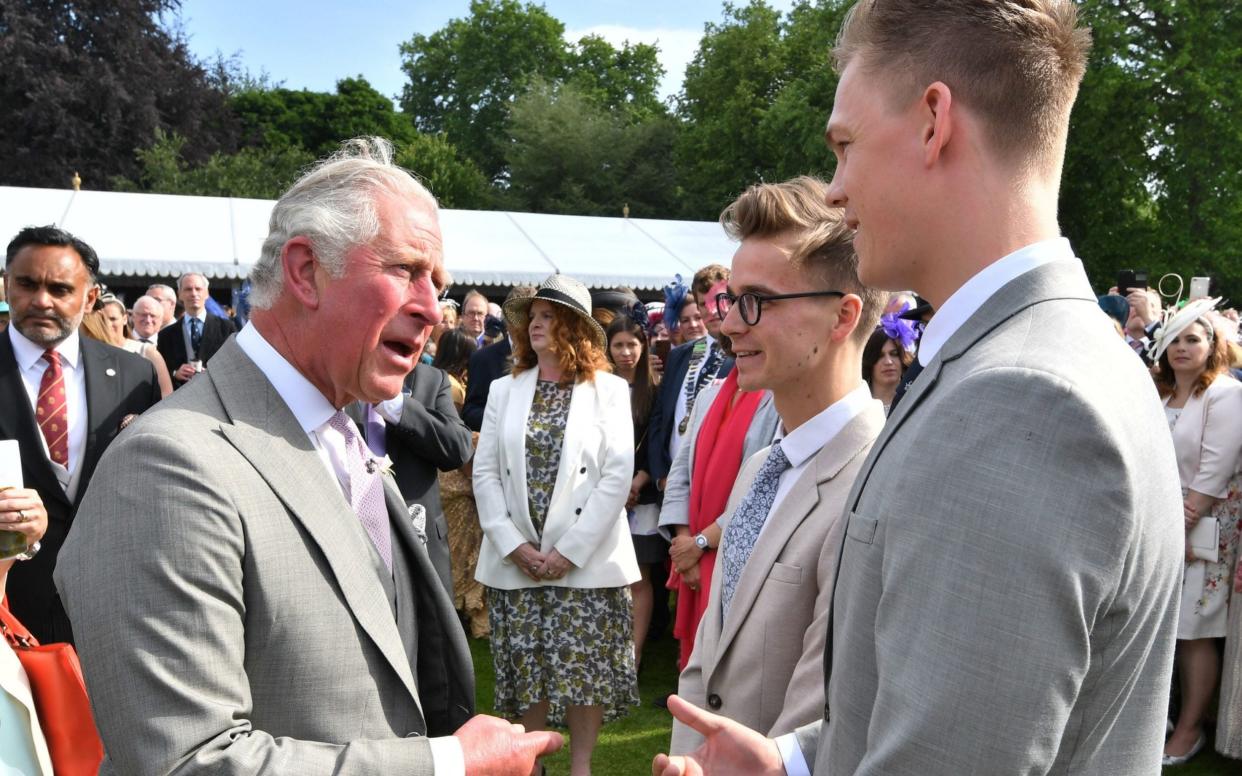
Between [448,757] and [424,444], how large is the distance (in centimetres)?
314

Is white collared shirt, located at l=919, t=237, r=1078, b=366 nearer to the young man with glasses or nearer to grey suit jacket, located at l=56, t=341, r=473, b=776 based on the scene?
the young man with glasses

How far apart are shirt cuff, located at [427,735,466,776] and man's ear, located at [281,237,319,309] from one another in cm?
89

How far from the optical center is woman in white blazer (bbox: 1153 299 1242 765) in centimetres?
529

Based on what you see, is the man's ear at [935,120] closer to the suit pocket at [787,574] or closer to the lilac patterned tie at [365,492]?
the suit pocket at [787,574]

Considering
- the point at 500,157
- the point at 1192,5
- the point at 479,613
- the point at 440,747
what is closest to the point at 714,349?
the point at 479,613

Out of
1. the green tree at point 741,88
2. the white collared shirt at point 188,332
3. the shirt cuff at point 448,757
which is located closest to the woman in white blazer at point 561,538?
the shirt cuff at point 448,757

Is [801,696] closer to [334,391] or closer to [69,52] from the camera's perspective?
[334,391]

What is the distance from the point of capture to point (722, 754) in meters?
1.84

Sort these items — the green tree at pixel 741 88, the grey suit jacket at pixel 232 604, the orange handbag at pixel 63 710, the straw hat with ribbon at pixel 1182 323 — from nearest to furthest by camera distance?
the grey suit jacket at pixel 232 604
the orange handbag at pixel 63 710
the straw hat with ribbon at pixel 1182 323
the green tree at pixel 741 88

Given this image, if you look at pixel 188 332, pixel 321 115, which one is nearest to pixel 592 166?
pixel 321 115

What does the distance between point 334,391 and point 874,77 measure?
1.27 meters

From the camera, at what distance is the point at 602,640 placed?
16.6 ft

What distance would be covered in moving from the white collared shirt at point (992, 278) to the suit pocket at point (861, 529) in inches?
10.1

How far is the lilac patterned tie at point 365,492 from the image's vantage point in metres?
2.14
